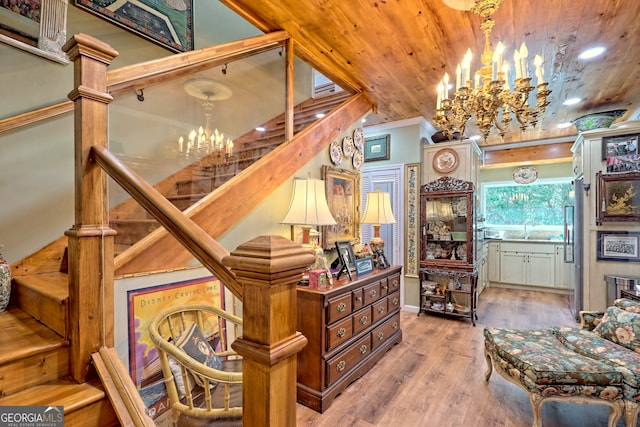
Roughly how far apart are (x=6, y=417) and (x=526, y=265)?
684cm

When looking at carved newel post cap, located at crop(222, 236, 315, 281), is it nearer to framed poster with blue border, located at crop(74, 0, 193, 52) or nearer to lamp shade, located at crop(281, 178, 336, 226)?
lamp shade, located at crop(281, 178, 336, 226)

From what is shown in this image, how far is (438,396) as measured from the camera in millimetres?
2328

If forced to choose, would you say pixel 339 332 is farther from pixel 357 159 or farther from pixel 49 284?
pixel 357 159

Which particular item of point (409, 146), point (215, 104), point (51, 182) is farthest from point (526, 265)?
point (51, 182)

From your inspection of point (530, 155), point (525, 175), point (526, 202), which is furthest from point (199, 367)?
point (526, 202)

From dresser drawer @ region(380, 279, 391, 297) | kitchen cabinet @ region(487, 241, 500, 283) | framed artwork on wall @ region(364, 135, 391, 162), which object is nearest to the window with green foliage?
kitchen cabinet @ region(487, 241, 500, 283)

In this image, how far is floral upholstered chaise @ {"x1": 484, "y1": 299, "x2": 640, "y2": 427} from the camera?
1809mm

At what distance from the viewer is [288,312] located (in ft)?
2.37

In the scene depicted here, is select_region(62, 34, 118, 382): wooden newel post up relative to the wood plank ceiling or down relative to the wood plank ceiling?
down

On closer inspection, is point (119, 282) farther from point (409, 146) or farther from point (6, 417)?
point (409, 146)

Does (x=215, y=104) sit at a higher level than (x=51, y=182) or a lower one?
higher

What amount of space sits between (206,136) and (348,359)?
210 centimetres

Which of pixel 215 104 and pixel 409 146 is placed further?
pixel 409 146

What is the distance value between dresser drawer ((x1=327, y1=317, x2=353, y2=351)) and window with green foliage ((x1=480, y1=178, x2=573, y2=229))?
18.0 feet
